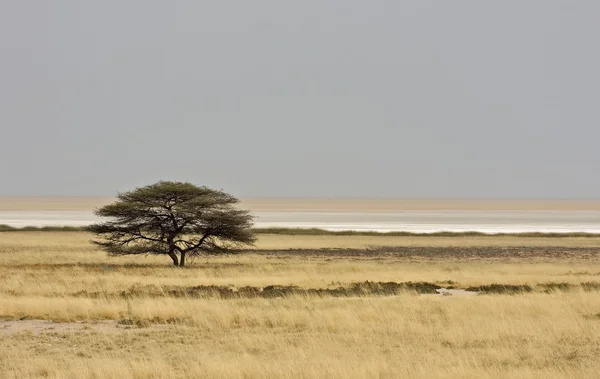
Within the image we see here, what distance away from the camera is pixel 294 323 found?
69.2ft

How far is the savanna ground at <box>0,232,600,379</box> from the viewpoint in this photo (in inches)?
596

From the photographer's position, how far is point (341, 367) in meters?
14.9

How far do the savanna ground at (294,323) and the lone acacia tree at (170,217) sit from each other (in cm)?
408

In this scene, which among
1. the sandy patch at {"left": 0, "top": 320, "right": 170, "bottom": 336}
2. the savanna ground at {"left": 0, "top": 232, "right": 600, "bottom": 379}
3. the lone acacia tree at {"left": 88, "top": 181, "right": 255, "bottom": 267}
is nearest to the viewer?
the savanna ground at {"left": 0, "top": 232, "right": 600, "bottom": 379}

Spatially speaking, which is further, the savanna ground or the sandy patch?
the sandy patch

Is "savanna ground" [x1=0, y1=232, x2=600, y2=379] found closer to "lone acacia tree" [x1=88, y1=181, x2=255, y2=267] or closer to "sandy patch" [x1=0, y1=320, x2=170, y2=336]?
"sandy patch" [x1=0, y1=320, x2=170, y2=336]

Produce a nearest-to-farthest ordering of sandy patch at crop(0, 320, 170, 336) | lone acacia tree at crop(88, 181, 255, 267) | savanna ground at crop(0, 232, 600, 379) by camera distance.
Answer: savanna ground at crop(0, 232, 600, 379), sandy patch at crop(0, 320, 170, 336), lone acacia tree at crop(88, 181, 255, 267)

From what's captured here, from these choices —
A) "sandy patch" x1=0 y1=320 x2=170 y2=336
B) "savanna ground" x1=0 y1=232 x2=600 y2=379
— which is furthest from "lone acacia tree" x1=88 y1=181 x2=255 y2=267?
"sandy patch" x1=0 y1=320 x2=170 y2=336

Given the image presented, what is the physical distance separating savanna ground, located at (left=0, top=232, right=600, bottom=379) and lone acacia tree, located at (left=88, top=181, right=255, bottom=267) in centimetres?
408

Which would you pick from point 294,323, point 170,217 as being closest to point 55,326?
point 294,323

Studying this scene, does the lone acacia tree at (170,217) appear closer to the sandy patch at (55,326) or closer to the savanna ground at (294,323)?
the savanna ground at (294,323)

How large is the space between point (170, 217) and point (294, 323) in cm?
2787

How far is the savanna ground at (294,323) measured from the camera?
15141 mm

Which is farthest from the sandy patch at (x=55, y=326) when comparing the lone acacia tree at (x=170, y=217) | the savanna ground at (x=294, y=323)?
the lone acacia tree at (x=170, y=217)
